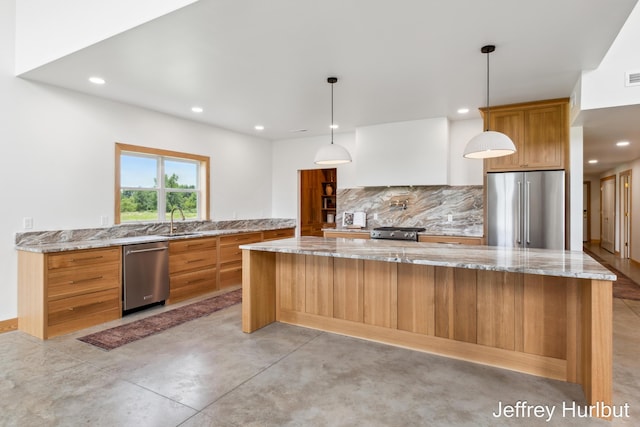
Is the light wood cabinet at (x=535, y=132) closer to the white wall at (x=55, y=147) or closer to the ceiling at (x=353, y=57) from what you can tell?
the ceiling at (x=353, y=57)

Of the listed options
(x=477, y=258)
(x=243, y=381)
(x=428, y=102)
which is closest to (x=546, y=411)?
(x=477, y=258)

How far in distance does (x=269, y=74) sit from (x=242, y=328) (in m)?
2.60

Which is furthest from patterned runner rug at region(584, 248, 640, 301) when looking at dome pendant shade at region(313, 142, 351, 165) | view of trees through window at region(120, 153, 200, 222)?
view of trees through window at region(120, 153, 200, 222)

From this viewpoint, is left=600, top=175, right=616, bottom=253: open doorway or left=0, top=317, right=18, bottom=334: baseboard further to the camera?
left=600, top=175, right=616, bottom=253: open doorway

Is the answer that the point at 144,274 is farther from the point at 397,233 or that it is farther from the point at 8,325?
the point at 397,233

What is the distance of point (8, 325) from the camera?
136 inches

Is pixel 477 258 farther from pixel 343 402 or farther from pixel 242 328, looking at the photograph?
pixel 242 328

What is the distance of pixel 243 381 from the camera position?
2436 mm

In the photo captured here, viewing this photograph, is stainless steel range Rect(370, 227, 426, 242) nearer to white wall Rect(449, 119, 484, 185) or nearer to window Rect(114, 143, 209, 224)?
white wall Rect(449, 119, 484, 185)

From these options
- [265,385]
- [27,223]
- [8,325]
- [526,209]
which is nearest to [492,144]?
[526,209]

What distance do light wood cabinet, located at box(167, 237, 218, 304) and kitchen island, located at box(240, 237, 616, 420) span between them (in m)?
1.60

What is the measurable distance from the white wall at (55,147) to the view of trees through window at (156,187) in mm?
248

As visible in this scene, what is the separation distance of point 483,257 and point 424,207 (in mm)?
3041

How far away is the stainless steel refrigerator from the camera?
4.26 metres
